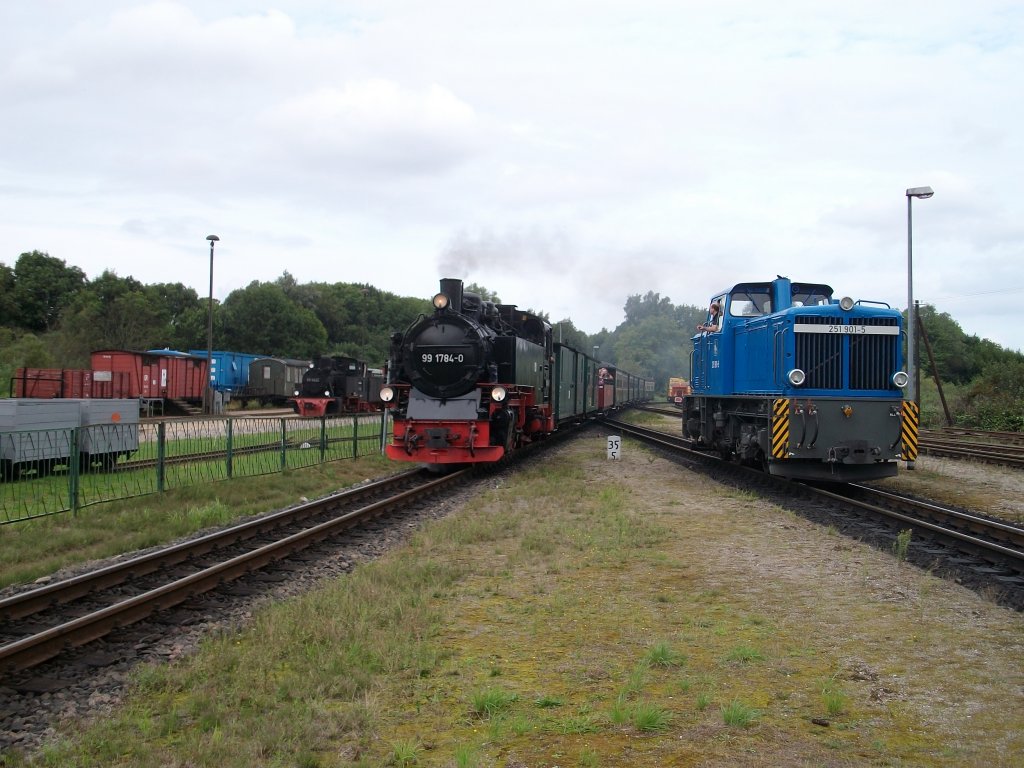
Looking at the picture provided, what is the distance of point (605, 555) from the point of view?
8648 mm

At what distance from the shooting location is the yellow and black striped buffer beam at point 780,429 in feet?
40.2

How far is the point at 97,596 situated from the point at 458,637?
352cm

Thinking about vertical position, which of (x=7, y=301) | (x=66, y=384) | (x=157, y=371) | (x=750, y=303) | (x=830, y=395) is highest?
(x=7, y=301)

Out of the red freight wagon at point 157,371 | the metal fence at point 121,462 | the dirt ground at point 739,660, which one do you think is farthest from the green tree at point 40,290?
the dirt ground at point 739,660

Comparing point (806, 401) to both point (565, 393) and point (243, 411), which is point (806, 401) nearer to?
point (565, 393)

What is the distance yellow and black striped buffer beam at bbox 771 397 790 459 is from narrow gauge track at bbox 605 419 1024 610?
3.43ft

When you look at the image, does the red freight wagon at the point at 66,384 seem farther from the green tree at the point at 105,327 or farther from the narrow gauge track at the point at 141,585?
the narrow gauge track at the point at 141,585

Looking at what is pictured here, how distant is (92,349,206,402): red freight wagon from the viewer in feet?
122

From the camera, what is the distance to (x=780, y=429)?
1232 cm

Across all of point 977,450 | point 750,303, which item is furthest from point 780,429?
point 977,450

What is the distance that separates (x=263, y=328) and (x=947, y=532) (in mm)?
66466

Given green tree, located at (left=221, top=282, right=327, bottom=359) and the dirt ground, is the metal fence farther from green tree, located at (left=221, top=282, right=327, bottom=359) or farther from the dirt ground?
green tree, located at (left=221, top=282, right=327, bottom=359)

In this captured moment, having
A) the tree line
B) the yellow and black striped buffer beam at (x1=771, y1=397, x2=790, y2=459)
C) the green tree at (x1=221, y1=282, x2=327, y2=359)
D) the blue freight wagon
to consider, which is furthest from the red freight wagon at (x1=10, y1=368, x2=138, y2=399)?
the green tree at (x1=221, y1=282, x2=327, y2=359)

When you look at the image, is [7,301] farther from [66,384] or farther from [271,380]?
[66,384]
